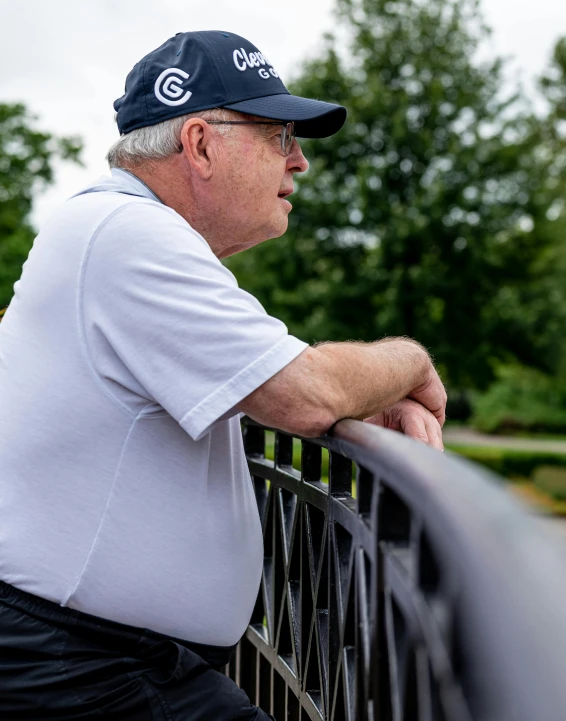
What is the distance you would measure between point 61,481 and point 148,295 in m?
0.40

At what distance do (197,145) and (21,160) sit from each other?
102 feet

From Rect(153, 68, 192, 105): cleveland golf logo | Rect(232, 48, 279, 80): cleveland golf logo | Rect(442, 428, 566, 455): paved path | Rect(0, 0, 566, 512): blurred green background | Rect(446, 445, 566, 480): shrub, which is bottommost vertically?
Rect(442, 428, 566, 455): paved path

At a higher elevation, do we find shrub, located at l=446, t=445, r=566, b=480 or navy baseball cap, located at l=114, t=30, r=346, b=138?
navy baseball cap, located at l=114, t=30, r=346, b=138

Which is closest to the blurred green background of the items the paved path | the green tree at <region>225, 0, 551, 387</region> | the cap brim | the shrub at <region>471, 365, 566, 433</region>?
the green tree at <region>225, 0, 551, 387</region>

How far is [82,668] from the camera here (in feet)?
5.91

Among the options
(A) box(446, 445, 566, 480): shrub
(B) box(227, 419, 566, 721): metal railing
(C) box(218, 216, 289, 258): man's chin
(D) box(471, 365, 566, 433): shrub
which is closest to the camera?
(B) box(227, 419, 566, 721): metal railing

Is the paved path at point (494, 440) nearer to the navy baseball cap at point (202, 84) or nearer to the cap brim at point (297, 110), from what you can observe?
the cap brim at point (297, 110)

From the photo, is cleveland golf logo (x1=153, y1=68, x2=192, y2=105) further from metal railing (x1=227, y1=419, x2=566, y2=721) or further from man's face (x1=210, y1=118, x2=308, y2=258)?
metal railing (x1=227, y1=419, x2=566, y2=721)

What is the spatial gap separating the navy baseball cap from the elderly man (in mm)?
394

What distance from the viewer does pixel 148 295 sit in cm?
175

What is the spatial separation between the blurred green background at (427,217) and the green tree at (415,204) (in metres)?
0.04

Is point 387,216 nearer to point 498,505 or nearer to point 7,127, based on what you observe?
point 7,127

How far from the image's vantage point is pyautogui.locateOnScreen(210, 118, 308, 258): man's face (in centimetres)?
221

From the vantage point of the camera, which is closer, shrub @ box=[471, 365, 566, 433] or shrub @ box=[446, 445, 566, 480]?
shrub @ box=[446, 445, 566, 480]
